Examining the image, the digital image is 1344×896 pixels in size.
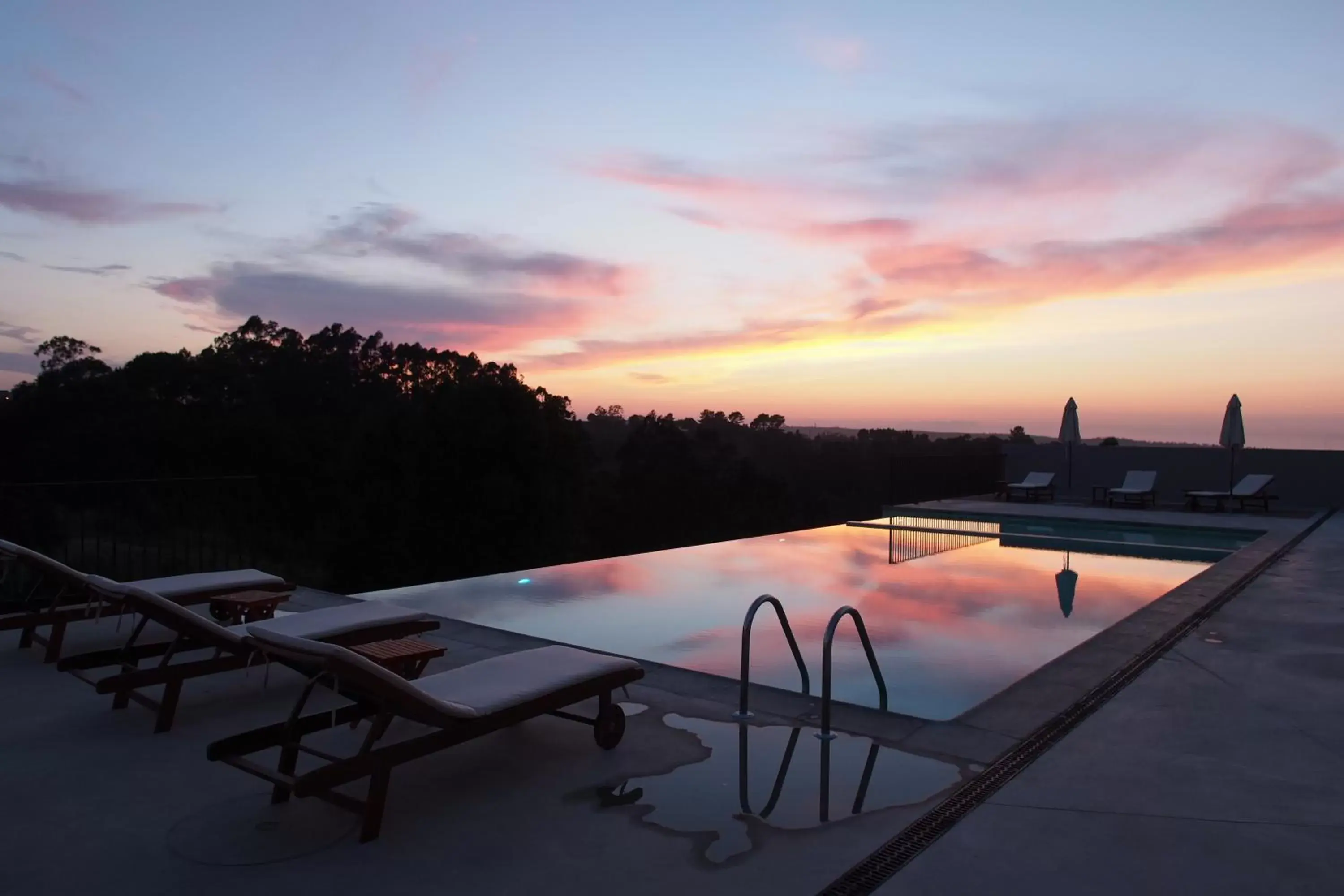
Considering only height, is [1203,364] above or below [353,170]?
below

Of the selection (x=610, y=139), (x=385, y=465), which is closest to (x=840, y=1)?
(x=610, y=139)

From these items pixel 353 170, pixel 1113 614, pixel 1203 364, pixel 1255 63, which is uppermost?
pixel 1255 63

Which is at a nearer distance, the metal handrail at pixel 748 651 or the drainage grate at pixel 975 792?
the drainage grate at pixel 975 792

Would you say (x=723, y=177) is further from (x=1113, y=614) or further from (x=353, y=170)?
(x=1113, y=614)

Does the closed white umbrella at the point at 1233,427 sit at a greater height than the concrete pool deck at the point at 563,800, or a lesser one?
greater

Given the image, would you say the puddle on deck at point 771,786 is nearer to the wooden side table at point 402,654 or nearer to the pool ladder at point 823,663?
the pool ladder at point 823,663

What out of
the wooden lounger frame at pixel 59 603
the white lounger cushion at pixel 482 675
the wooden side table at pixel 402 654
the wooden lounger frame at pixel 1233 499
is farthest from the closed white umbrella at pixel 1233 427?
the wooden lounger frame at pixel 59 603

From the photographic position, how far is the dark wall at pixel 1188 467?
691 inches

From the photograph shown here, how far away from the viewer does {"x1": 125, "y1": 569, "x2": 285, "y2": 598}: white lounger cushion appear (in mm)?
5328

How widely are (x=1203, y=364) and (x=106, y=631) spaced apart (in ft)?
76.0

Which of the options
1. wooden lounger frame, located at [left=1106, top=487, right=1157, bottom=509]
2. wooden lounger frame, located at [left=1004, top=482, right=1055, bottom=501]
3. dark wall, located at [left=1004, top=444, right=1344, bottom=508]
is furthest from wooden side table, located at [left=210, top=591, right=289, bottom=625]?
dark wall, located at [left=1004, top=444, right=1344, bottom=508]

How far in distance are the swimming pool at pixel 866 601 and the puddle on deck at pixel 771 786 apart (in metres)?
1.26

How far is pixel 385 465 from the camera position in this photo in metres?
27.3

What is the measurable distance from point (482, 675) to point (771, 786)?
1.26 metres
